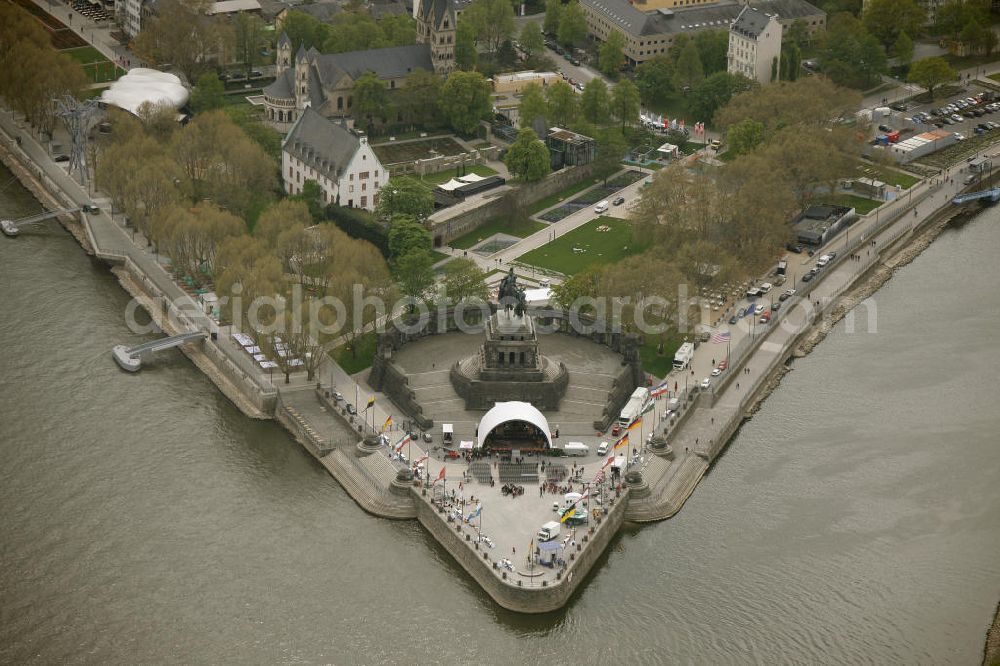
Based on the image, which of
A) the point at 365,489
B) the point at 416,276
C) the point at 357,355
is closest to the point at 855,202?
the point at 416,276

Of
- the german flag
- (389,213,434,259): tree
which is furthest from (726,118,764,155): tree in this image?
the german flag

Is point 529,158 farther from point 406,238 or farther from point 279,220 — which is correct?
point 279,220

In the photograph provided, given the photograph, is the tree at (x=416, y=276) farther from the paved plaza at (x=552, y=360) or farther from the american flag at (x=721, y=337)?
the american flag at (x=721, y=337)

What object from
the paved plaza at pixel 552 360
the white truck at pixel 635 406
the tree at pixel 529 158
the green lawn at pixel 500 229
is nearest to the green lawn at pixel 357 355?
the paved plaza at pixel 552 360

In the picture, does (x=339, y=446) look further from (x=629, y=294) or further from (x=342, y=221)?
(x=342, y=221)

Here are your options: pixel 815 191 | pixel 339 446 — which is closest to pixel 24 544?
pixel 339 446

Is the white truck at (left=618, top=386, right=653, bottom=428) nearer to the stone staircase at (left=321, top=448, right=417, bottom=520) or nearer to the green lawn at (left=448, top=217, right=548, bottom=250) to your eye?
the stone staircase at (left=321, top=448, right=417, bottom=520)
